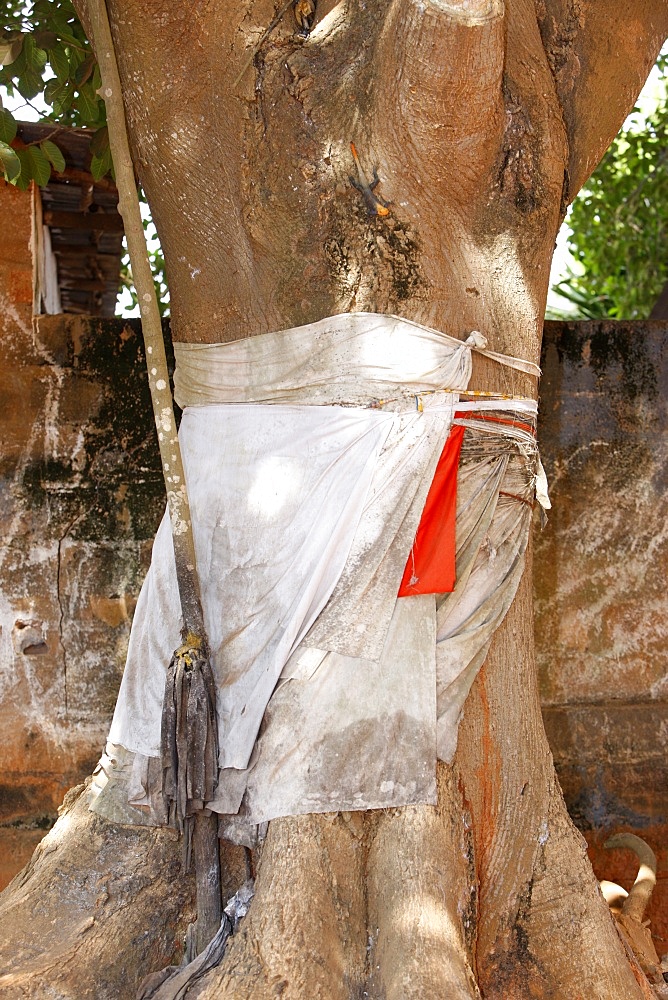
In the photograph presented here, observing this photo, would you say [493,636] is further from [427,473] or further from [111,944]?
[111,944]

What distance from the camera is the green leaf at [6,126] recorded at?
3.74 meters

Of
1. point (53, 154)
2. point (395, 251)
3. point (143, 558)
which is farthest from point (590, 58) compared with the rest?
point (143, 558)

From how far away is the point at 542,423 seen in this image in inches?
172

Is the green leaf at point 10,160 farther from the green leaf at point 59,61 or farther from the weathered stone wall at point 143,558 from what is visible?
the weathered stone wall at point 143,558

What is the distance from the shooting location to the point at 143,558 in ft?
13.9

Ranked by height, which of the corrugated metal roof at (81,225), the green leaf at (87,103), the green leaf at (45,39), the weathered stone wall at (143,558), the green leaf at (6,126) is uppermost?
the green leaf at (45,39)

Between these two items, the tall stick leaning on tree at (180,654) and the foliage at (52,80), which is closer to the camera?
the tall stick leaning on tree at (180,654)

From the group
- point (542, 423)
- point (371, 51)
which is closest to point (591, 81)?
point (371, 51)

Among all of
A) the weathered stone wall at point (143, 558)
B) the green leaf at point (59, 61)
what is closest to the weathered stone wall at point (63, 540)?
the weathered stone wall at point (143, 558)

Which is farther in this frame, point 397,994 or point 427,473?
point 427,473

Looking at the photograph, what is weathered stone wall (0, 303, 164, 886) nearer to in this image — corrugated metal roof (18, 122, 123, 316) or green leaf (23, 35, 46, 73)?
corrugated metal roof (18, 122, 123, 316)

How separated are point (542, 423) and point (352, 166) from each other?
1710 millimetres

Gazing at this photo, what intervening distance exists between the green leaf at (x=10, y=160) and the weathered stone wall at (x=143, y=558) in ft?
2.16

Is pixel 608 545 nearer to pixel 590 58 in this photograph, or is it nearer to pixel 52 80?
pixel 590 58
